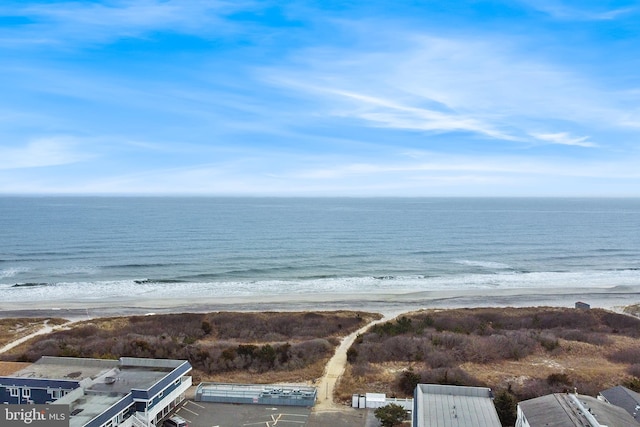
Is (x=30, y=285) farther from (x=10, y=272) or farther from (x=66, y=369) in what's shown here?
(x=66, y=369)

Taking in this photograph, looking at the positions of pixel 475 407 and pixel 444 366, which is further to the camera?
pixel 444 366

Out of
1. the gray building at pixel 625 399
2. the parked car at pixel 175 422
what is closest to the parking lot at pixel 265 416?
the parked car at pixel 175 422

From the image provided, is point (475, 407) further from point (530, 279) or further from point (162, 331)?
point (530, 279)

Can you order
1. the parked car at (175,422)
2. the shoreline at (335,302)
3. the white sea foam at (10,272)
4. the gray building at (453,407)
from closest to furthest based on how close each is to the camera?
the gray building at (453,407) < the parked car at (175,422) < the shoreline at (335,302) < the white sea foam at (10,272)

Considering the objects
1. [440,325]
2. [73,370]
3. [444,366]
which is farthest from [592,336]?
[73,370]

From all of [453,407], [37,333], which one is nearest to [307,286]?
[37,333]

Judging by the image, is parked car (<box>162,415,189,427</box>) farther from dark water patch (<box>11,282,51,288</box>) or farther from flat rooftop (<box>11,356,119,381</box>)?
dark water patch (<box>11,282,51,288</box>)

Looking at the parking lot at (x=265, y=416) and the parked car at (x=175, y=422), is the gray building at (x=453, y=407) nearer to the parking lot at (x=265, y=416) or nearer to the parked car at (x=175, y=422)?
the parking lot at (x=265, y=416)
